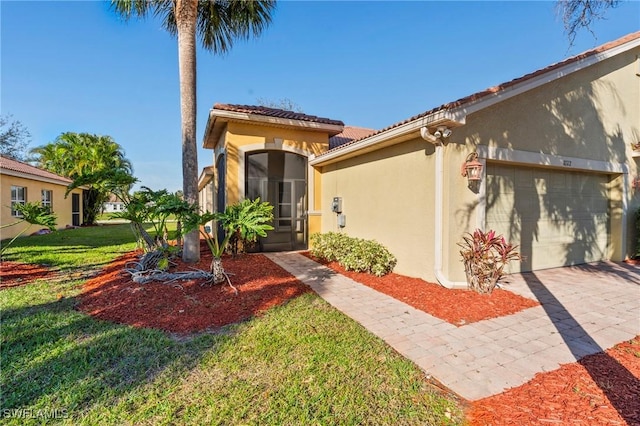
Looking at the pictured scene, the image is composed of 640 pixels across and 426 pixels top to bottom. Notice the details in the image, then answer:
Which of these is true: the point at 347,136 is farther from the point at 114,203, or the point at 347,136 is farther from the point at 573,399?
the point at 114,203

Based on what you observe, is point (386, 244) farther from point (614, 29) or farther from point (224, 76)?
point (224, 76)

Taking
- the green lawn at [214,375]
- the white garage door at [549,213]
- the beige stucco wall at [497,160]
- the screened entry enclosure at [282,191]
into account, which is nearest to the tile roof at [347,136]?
the screened entry enclosure at [282,191]

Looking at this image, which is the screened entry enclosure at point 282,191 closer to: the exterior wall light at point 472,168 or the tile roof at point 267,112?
the tile roof at point 267,112

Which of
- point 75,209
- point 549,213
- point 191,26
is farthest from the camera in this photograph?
point 75,209

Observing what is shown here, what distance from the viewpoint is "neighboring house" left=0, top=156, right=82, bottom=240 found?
48.0 ft

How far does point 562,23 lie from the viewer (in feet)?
24.6

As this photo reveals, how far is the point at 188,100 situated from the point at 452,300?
8204mm

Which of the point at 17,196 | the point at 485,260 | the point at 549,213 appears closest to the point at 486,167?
the point at 485,260

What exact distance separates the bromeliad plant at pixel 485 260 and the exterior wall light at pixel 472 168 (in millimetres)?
1083

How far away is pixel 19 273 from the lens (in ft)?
25.0

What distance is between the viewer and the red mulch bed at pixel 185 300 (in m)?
4.65

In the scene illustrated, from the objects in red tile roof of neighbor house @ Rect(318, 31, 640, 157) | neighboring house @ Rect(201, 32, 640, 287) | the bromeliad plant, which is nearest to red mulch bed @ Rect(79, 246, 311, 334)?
neighboring house @ Rect(201, 32, 640, 287)

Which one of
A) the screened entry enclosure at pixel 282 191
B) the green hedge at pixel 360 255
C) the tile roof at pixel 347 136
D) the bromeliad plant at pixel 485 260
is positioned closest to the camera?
the bromeliad plant at pixel 485 260

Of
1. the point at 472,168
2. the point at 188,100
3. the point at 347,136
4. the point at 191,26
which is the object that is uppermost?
the point at 191,26
